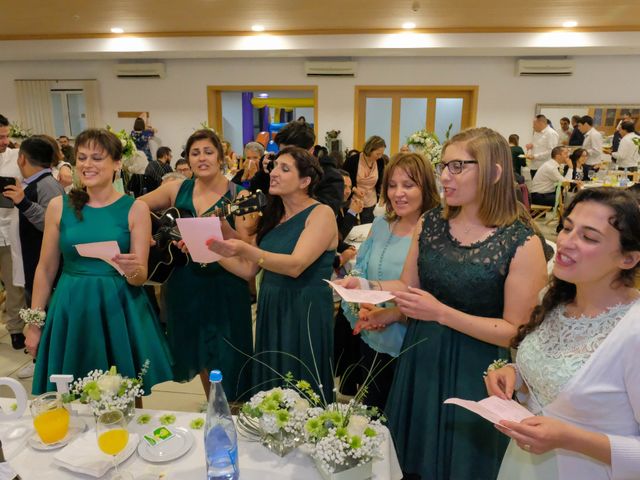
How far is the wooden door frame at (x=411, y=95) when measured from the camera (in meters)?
9.04

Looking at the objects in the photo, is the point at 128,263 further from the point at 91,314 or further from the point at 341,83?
the point at 341,83

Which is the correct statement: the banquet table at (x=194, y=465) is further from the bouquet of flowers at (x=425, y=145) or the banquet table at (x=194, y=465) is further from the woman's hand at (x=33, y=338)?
the bouquet of flowers at (x=425, y=145)

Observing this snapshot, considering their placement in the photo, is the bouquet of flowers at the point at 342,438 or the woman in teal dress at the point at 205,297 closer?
the bouquet of flowers at the point at 342,438

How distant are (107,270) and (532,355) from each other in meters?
1.70

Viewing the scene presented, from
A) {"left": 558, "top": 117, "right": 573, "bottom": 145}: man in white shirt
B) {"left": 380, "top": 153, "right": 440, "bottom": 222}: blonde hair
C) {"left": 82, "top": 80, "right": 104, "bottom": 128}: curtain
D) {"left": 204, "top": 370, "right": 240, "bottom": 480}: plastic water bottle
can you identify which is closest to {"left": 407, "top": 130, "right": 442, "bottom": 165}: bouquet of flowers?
{"left": 380, "top": 153, "right": 440, "bottom": 222}: blonde hair

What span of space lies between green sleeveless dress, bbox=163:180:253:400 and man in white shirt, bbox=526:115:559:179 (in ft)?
24.8

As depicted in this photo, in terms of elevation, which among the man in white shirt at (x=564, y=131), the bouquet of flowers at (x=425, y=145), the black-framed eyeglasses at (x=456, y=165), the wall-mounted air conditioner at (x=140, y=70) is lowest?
the black-framed eyeglasses at (x=456, y=165)

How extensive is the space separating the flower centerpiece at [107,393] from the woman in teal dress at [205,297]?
38.9 inches

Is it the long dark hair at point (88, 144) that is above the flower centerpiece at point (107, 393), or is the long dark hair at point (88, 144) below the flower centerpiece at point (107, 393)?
above

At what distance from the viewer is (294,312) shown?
7.11 feet

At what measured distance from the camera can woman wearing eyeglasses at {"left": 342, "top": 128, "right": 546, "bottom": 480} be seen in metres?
1.52

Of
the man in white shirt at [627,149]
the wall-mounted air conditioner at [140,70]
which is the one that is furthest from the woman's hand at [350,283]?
the wall-mounted air conditioner at [140,70]

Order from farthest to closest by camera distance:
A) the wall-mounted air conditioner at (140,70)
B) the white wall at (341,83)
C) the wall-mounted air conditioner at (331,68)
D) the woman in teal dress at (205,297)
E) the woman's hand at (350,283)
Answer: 1. the wall-mounted air conditioner at (140,70)
2. the wall-mounted air conditioner at (331,68)
3. the white wall at (341,83)
4. the woman in teal dress at (205,297)
5. the woman's hand at (350,283)

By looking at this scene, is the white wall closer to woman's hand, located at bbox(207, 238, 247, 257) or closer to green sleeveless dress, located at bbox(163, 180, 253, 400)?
green sleeveless dress, located at bbox(163, 180, 253, 400)
